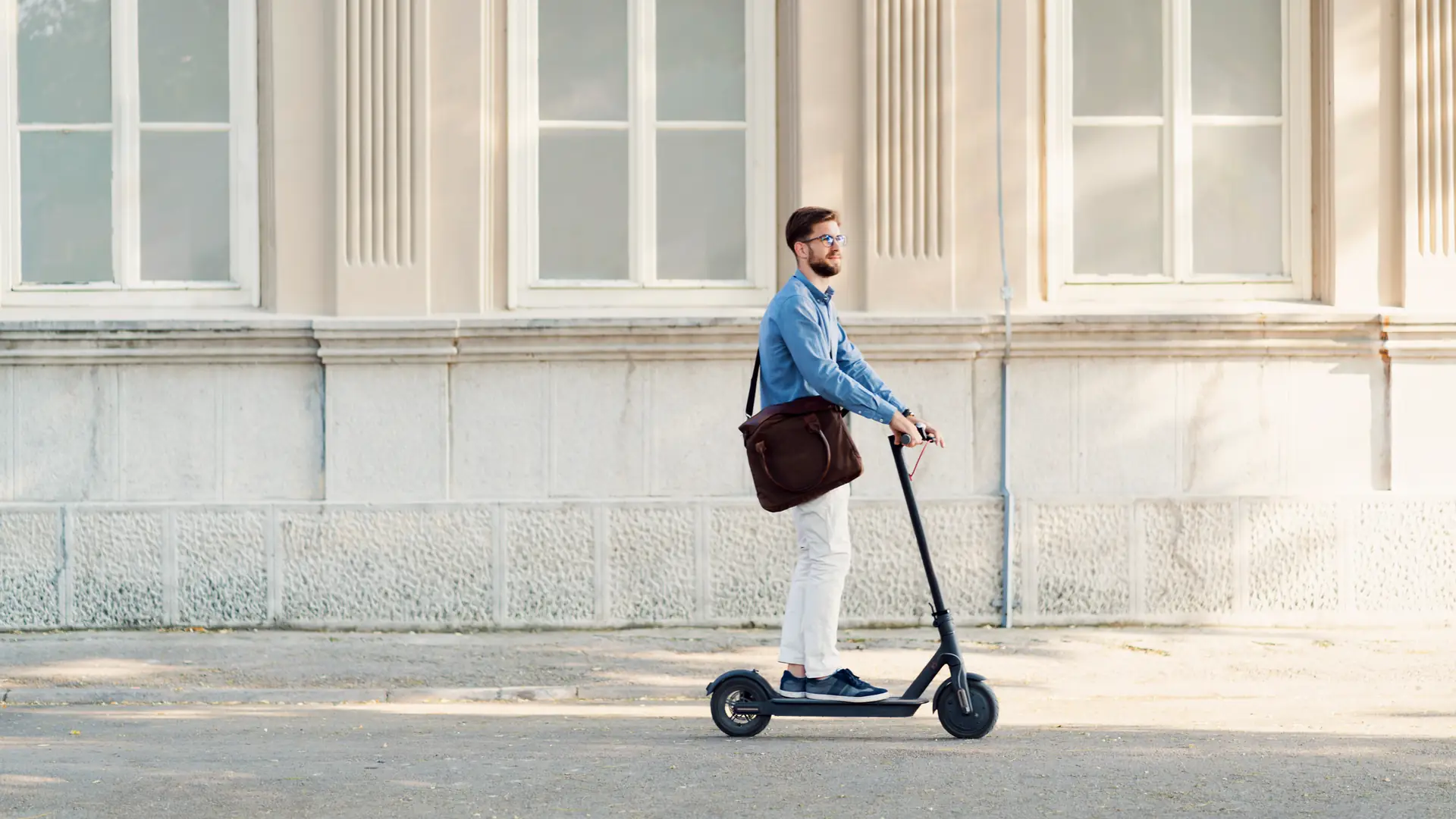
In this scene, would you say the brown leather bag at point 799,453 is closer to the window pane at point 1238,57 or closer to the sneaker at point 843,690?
the sneaker at point 843,690

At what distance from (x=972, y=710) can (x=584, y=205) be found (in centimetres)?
475

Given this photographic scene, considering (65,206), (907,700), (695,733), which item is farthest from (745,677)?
(65,206)

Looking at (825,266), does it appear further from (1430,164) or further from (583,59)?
(1430,164)

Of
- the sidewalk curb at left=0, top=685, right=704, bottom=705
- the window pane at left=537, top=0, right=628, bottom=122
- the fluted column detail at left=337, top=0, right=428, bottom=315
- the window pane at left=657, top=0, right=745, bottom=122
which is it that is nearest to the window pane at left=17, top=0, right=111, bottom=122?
the fluted column detail at left=337, top=0, right=428, bottom=315

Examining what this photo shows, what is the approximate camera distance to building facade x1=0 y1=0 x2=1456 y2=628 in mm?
9914

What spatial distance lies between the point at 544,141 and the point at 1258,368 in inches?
168

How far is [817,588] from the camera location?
665cm

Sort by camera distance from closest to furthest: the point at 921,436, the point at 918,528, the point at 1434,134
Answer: the point at 921,436, the point at 918,528, the point at 1434,134

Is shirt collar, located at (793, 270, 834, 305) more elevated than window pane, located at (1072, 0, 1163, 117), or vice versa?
window pane, located at (1072, 0, 1163, 117)

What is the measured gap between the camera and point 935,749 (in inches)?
254

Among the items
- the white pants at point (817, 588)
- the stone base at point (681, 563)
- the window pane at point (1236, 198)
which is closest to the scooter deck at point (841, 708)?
the white pants at point (817, 588)

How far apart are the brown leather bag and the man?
0.09m

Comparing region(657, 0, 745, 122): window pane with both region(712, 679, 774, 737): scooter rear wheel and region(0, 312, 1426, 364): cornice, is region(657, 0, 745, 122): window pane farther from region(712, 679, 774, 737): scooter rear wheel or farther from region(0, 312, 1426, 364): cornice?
region(712, 679, 774, 737): scooter rear wheel

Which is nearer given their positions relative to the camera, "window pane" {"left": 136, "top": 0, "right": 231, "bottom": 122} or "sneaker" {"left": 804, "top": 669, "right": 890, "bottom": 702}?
"sneaker" {"left": 804, "top": 669, "right": 890, "bottom": 702}
